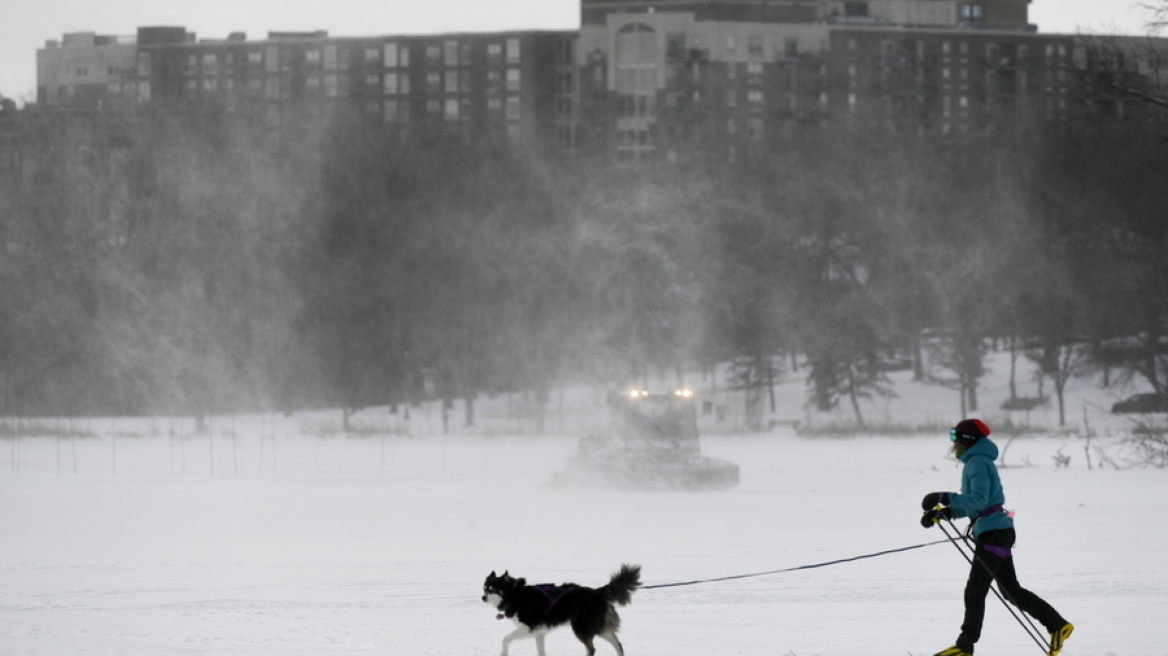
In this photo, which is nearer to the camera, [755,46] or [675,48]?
[675,48]

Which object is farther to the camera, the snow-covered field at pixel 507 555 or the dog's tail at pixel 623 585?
the snow-covered field at pixel 507 555

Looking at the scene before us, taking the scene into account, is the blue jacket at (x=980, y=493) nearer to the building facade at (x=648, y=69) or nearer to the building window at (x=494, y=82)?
the building facade at (x=648, y=69)

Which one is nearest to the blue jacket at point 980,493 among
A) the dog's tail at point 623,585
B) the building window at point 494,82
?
the dog's tail at point 623,585

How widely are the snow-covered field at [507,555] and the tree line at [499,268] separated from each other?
26039 mm

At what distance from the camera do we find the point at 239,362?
60.6 meters

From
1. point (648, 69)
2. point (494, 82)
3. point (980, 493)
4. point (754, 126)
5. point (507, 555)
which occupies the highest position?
point (494, 82)

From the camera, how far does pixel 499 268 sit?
6159cm

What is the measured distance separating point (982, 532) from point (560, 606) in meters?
2.77

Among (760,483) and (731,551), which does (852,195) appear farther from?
(731,551)

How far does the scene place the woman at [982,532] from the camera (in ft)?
29.7

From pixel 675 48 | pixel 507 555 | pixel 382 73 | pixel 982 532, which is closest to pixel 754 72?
pixel 675 48

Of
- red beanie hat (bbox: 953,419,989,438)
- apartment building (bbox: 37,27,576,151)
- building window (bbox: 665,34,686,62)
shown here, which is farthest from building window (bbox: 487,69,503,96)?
red beanie hat (bbox: 953,419,989,438)

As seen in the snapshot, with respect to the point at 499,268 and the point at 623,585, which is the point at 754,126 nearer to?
the point at 499,268

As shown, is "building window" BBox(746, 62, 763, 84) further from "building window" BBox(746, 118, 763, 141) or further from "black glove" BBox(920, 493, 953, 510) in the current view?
"black glove" BBox(920, 493, 953, 510)
